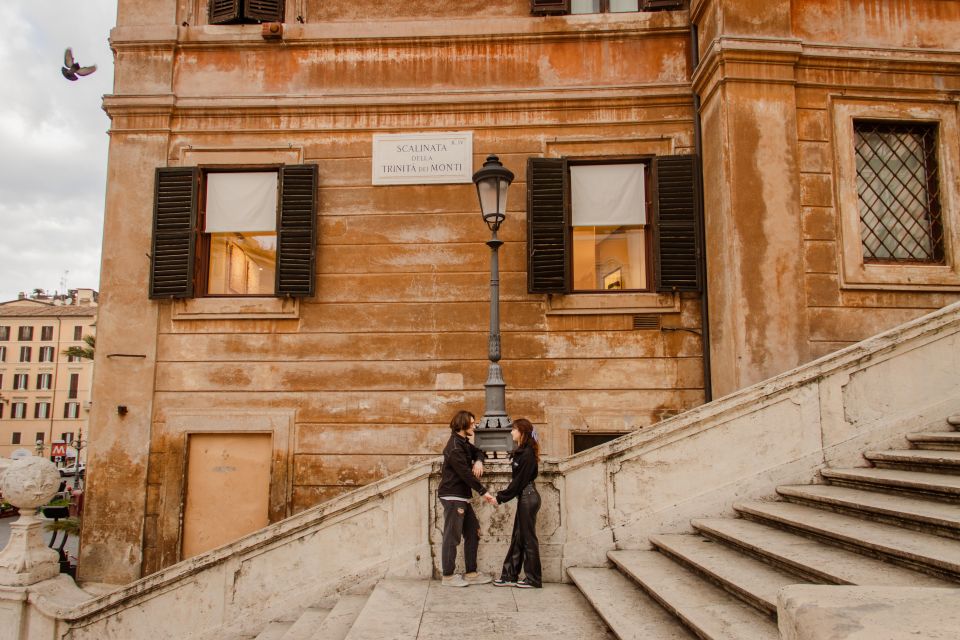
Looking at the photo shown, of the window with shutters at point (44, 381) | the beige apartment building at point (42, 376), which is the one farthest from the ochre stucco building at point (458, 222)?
the window with shutters at point (44, 381)

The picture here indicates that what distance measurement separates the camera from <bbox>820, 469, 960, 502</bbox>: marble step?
462 cm

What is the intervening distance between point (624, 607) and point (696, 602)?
67 centimetres

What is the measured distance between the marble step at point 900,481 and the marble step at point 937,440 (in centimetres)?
46

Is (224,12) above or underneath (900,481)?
above

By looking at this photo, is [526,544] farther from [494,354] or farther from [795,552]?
[795,552]

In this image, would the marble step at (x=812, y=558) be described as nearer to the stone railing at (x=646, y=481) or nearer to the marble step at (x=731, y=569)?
the marble step at (x=731, y=569)

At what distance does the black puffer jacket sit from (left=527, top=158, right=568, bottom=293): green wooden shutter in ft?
10.8

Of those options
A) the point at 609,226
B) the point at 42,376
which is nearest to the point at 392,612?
the point at 609,226

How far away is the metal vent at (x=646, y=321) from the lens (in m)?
8.88

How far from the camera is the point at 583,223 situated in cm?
929

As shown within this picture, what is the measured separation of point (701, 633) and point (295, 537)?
4109 mm

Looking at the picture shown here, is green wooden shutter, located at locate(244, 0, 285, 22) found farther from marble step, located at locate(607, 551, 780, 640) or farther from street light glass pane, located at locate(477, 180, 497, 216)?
marble step, located at locate(607, 551, 780, 640)

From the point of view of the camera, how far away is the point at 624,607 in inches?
193

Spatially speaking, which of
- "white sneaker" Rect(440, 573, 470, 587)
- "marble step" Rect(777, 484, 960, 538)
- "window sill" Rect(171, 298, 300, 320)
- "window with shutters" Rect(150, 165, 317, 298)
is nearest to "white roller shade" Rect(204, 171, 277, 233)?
"window with shutters" Rect(150, 165, 317, 298)
